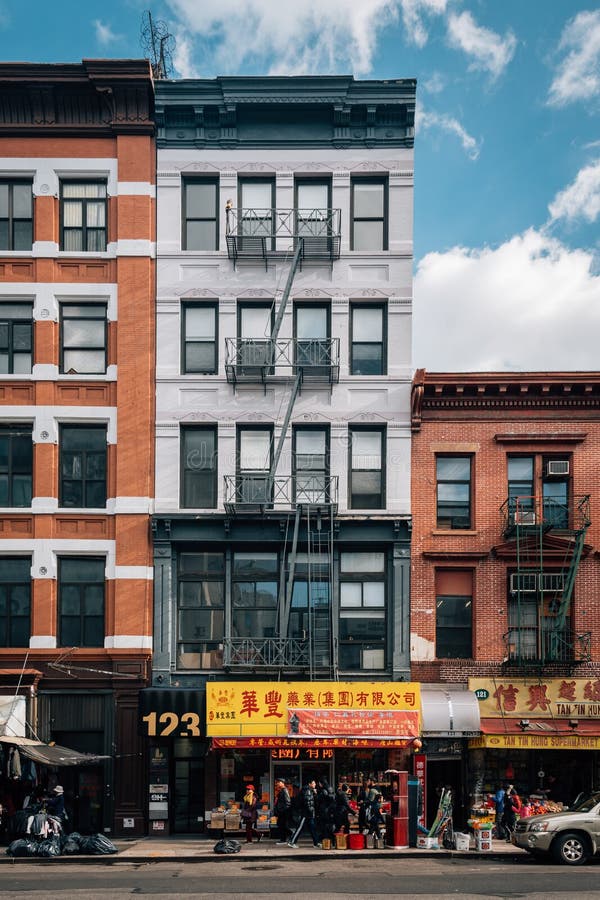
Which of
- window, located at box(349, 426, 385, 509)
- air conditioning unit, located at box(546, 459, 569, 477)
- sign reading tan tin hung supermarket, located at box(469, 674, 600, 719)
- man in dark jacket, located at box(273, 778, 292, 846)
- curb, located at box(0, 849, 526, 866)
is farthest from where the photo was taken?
window, located at box(349, 426, 385, 509)

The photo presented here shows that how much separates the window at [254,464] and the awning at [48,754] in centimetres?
754

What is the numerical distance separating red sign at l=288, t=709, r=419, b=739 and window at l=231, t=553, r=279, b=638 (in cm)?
256

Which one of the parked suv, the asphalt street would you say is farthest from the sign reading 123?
the parked suv

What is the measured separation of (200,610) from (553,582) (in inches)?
372

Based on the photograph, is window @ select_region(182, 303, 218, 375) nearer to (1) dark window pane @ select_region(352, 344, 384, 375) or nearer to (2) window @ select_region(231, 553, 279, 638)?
(1) dark window pane @ select_region(352, 344, 384, 375)

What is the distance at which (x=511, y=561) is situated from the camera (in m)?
28.1

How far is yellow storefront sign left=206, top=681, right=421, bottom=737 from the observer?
2620 centimetres

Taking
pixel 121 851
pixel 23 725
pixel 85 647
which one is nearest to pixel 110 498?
pixel 85 647

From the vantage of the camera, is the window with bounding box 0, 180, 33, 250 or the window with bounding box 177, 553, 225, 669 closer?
the window with bounding box 177, 553, 225, 669

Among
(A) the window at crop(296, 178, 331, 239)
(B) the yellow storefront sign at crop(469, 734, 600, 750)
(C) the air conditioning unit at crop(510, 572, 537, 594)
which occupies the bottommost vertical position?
(B) the yellow storefront sign at crop(469, 734, 600, 750)

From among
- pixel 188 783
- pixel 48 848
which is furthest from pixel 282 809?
pixel 48 848

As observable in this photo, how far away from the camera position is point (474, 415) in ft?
94.0

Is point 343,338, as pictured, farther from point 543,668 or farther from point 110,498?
point 543,668

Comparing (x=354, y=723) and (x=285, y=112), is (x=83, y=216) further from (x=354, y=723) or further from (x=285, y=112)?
(x=354, y=723)
